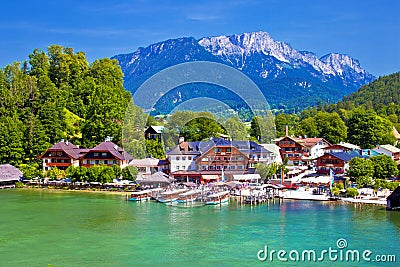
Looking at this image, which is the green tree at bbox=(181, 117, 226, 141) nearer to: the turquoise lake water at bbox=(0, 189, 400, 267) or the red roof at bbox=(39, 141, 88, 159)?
the red roof at bbox=(39, 141, 88, 159)

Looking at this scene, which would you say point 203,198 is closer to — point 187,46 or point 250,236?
point 250,236

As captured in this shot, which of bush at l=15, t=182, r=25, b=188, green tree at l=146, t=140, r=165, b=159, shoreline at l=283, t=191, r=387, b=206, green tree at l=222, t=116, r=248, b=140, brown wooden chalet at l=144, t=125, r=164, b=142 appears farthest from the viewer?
brown wooden chalet at l=144, t=125, r=164, b=142

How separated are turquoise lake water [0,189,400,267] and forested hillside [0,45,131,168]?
353 inches

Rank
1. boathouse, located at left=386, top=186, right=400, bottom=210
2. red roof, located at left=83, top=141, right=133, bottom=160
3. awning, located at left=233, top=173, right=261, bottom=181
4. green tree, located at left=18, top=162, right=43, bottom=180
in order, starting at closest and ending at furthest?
boathouse, located at left=386, top=186, right=400, bottom=210 < awning, located at left=233, top=173, right=261, bottom=181 < red roof, located at left=83, top=141, right=133, bottom=160 < green tree, located at left=18, top=162, right=43, bottom=180

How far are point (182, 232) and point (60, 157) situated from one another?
49.1 ft

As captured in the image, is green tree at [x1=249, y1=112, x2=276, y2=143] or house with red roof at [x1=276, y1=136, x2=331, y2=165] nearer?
green tree at [x1=249, y1=112, x2=276, y2=143]

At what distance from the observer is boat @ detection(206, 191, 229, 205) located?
67.8 feet

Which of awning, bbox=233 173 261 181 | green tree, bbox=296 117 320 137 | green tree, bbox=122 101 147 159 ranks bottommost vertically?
awning, bbox=233 173 261 181

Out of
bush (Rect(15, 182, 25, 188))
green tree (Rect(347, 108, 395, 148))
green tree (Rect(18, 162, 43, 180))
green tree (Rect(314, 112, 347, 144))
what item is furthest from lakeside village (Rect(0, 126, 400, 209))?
green tree (Rect(314, 112, 347, 144))

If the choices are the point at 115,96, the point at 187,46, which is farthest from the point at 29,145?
the point at 187,46

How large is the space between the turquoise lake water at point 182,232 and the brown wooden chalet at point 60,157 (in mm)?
7122

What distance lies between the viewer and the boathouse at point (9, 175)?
26684 mm

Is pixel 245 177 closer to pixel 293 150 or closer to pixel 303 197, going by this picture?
pixel 303 197

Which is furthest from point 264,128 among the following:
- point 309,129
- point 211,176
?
point 211,176
